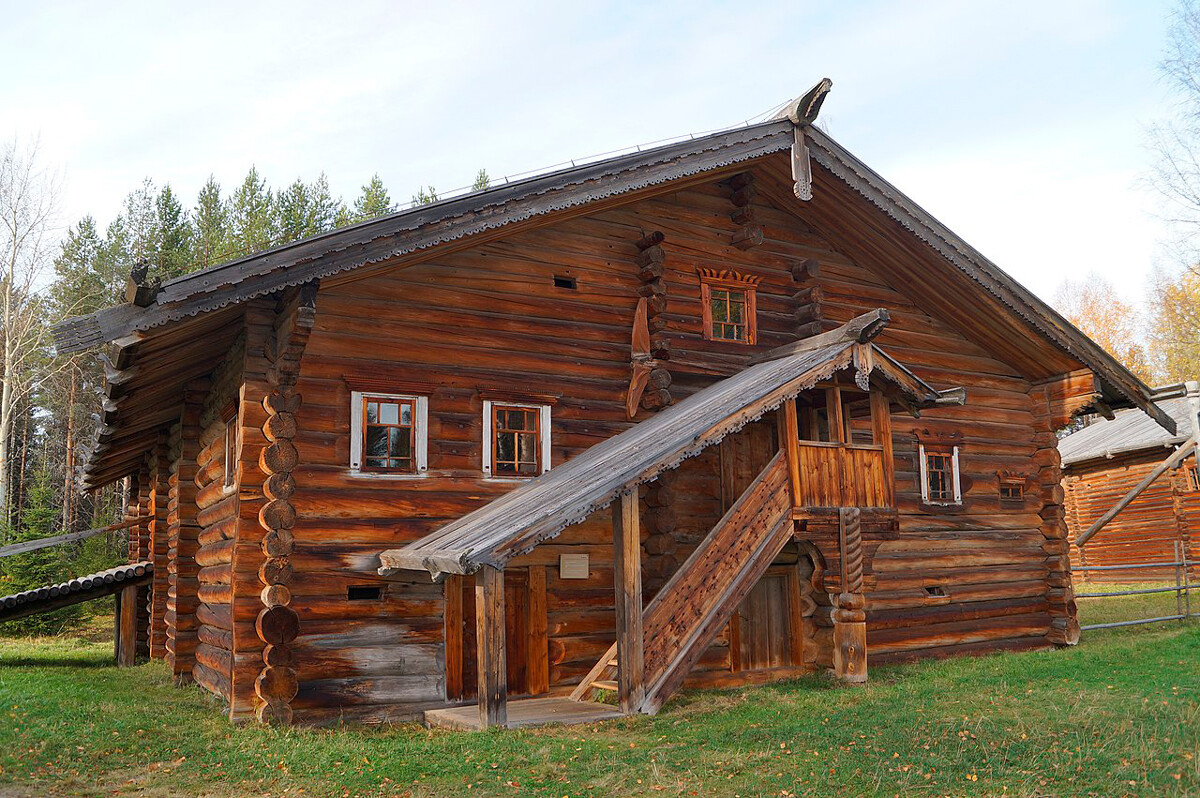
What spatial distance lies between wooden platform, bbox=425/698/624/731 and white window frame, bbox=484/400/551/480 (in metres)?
3.28

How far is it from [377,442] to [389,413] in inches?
17.2

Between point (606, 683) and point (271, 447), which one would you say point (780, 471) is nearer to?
point (606, 683)

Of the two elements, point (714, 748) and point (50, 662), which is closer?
point (714, 748)

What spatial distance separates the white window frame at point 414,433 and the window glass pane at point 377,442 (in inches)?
8.5

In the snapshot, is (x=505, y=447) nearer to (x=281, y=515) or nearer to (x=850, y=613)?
(x=281, y=515)

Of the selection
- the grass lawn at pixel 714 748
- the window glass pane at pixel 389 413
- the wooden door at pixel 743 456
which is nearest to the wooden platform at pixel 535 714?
the grass lawn at pixel 714 748

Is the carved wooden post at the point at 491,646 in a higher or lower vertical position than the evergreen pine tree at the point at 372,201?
lower

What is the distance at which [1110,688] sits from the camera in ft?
42.4

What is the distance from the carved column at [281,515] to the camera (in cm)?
1187

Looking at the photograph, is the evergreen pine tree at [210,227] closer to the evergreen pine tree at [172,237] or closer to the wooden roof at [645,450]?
the evergreen pine tree at [172,237]

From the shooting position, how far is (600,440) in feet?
49.1

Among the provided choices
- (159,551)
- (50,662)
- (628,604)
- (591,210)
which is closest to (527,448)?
(628,604)

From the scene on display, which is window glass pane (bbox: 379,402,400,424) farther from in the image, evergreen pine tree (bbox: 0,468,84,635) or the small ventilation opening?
evergreen pine tree (bbox: 0,468,84,635)

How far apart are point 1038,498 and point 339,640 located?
14.6 metres
